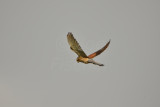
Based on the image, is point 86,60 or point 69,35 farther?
point 86,60

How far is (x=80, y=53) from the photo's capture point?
468 centimetres

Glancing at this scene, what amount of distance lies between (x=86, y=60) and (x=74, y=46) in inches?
18.1

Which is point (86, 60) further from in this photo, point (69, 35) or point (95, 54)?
point (69, 35)

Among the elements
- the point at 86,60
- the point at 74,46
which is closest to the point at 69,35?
the point at 74,46

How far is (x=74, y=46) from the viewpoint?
180 inches

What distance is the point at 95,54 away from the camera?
485 centimetres

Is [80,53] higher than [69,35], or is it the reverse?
[69,35]

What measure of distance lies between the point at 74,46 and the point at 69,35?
23 cm

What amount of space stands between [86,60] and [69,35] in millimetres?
670

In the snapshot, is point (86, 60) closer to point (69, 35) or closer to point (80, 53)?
point (80, 53)

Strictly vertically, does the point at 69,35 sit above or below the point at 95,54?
above

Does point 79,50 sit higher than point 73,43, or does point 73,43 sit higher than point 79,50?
point 73,43

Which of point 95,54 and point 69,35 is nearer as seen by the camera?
point 69,35

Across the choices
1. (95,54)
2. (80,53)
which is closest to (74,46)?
(80,53)
